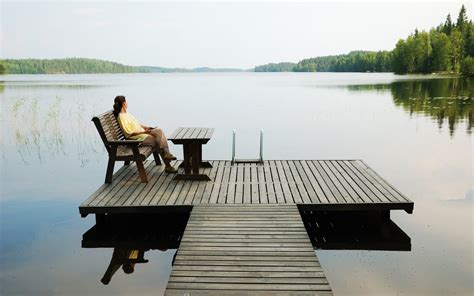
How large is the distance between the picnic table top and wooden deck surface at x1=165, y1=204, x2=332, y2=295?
50.0 inches

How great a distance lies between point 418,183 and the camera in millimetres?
10062

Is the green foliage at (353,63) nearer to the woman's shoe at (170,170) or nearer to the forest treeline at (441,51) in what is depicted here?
the forest treeline at (441,51)

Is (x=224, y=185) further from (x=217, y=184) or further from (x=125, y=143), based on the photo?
(x=125, y=143)

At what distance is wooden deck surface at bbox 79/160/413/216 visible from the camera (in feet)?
20.3

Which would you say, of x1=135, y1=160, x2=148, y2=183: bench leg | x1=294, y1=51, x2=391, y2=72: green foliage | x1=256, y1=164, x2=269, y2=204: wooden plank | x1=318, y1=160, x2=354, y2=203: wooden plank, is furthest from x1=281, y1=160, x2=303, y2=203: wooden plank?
x1=294, y1=51, x2=391, y2=72: green foliage

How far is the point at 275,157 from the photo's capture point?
13297 mm

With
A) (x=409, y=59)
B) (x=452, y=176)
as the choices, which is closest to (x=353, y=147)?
(x=452, y=176)

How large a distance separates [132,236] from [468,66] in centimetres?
7149

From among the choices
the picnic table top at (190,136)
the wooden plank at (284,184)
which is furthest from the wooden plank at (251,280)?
the picnic table top at (190,136)

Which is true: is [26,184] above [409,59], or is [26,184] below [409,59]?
below

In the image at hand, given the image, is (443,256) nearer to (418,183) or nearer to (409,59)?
(418,183)

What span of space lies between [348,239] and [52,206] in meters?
5.54

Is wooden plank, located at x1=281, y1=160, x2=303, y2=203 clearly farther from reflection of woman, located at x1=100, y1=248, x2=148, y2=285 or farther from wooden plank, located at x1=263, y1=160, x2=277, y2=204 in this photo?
reflection of woman, located at x1=100, y1=248, x2=148, y2=285

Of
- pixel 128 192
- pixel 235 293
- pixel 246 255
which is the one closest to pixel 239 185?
pixel 128 192
